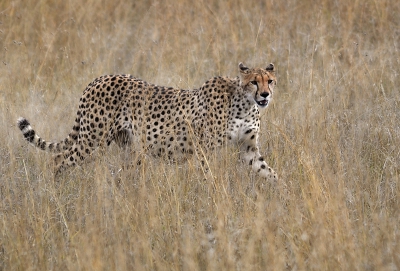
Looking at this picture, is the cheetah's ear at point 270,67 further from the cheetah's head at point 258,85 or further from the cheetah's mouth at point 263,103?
the cheetah's mouth at point 263,103

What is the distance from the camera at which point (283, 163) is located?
14.8 feet

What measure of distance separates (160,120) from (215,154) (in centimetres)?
92

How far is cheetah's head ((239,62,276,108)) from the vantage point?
173 inches

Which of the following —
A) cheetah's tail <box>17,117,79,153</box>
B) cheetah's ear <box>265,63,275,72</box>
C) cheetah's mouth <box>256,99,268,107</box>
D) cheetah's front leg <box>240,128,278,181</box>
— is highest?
cheetah's ear <box>265,63,275,72</box>

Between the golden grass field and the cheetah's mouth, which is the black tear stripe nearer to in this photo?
the golden grass field

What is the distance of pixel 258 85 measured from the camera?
14.5ft

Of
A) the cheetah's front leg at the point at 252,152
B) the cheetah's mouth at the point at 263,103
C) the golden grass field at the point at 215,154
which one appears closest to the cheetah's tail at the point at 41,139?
the golden grass field at the point at 215,154

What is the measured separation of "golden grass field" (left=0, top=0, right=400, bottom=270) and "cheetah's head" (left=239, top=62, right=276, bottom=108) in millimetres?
302

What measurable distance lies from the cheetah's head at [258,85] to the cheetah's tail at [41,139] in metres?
1.24

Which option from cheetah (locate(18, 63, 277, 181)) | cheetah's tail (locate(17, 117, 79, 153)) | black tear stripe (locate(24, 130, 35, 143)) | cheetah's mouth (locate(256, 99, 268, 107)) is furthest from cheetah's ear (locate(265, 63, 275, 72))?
black tear stripe (locate(24, 130, 35, 143))

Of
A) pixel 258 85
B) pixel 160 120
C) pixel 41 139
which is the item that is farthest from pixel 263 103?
pixel 41 139

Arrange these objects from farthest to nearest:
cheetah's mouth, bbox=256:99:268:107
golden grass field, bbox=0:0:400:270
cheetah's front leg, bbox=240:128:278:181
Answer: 1. cheetah's front leg, bbox=240:128:278:181
2. cheetah's mouth, bbox=256:99:268:107
3. golden grass field, bbox=0:0:400:270

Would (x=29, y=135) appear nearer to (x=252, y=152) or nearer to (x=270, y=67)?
(x=252, y=152)

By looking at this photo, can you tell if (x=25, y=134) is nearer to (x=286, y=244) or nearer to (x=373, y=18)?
(x=286, y=244)
